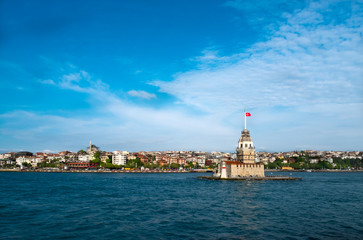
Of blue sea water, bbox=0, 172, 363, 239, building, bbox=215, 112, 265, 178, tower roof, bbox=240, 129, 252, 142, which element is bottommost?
blue sea water, bbox=0, 172, 363, 239

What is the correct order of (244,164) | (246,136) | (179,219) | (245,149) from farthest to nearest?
(246,136), (245,149), (244,164), (179,219)

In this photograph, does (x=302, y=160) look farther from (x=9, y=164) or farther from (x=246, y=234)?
(x=246, y=234)

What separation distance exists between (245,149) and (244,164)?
15.8 ft

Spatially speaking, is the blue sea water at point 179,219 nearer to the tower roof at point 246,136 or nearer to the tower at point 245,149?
the tower at point 245,149

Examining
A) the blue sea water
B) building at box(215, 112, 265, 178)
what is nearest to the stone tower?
building at box(215, 112, 265, 178)

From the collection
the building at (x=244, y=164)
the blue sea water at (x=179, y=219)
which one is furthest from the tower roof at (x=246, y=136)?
the blue sea water at (x=179, y=219)

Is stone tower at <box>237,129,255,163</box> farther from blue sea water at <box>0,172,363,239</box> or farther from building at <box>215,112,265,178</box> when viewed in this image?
blue sea water at <box>0,172,363,239</box>

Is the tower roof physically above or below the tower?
above

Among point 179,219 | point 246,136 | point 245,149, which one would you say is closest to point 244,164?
point 245,149

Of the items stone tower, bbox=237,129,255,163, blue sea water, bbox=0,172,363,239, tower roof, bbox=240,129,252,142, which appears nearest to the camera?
blue sea water, bbox=0,172,363,239

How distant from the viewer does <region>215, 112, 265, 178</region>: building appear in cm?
6662

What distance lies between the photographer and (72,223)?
70.5ft

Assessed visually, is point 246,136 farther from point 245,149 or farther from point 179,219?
point 179,219

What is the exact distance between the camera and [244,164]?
6762cm
